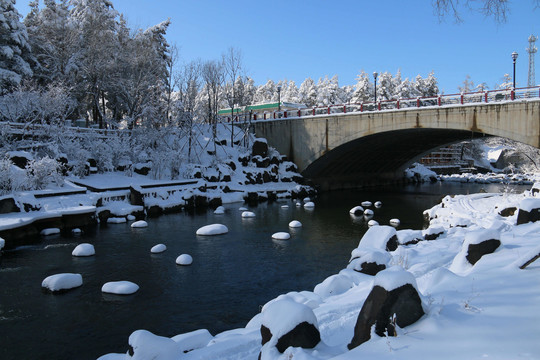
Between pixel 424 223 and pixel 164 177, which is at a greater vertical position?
pixel 164 177

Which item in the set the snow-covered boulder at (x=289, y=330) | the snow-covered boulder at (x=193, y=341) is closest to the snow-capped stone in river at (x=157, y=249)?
the snow-covered boulder at (x=193, y=341)

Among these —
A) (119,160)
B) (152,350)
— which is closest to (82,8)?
(119,160)

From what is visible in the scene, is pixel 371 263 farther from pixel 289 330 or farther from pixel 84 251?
pixel 84 251

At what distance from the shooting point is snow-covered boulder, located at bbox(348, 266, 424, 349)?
4473 millimetres

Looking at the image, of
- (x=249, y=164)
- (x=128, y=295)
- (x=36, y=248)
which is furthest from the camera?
(x=249, y=164)

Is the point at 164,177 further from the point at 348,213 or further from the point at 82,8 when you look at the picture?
the point at 82,8

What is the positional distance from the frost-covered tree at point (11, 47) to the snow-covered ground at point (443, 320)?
30328 millimetres

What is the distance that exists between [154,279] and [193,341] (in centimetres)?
508

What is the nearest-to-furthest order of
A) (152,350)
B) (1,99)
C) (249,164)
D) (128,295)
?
(152,350) → (128,295) → (1,99) → (249,164)

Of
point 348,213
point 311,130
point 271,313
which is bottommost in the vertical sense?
point 348,213

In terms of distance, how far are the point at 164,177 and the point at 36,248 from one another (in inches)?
605

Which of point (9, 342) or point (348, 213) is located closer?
point (9, 342)

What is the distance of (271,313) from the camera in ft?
16.3

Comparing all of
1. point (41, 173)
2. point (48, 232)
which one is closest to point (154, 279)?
point (48, 232)
